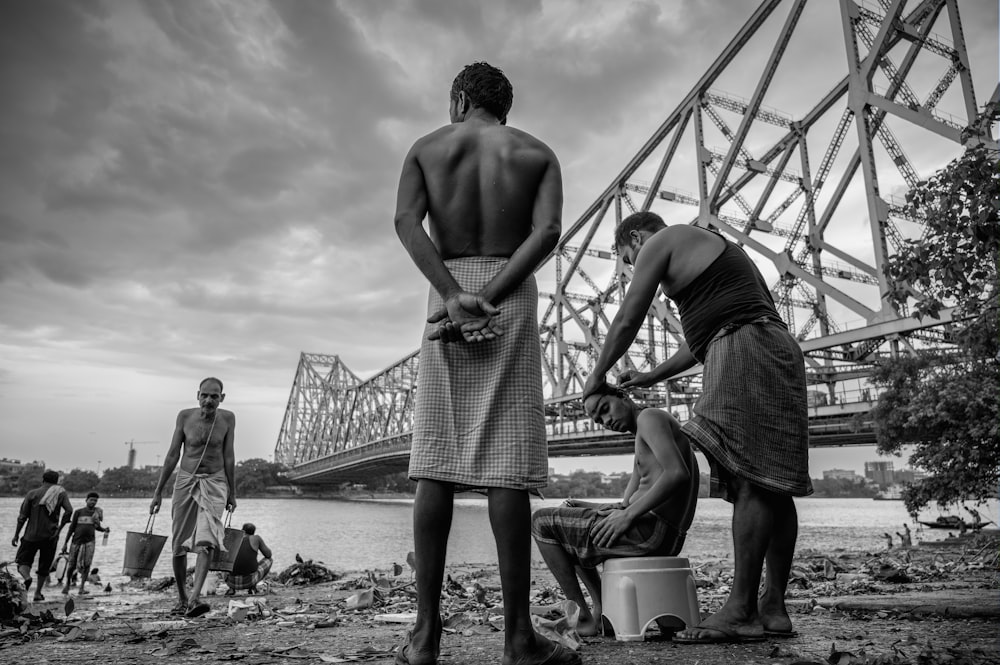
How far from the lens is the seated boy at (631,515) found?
2.35 m

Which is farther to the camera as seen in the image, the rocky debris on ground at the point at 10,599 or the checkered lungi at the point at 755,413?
the rocky debris on ground at the point at 10,599

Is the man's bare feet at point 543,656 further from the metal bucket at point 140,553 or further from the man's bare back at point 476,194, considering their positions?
the metal bucket at point 140,553

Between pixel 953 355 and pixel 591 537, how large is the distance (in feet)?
47.7

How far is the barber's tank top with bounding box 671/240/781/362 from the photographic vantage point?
2.55 m

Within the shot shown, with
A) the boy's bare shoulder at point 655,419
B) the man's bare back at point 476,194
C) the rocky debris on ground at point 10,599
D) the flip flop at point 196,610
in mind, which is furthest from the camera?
the flip flop at point 196,610

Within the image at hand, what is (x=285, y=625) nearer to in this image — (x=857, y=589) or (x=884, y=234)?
(x=857, y=589)

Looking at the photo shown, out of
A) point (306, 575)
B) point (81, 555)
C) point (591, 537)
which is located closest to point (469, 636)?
point (591, 537)

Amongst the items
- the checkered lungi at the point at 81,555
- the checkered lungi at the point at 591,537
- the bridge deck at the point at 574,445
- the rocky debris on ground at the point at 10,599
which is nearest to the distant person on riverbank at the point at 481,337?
the checkered lungi at the point at 591,537

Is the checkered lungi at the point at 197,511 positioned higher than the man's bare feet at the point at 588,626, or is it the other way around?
the checkered lungi at the point at 197,511

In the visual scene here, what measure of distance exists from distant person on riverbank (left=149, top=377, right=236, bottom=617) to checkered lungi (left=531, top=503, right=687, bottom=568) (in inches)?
122

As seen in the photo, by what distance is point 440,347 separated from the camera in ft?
6.69

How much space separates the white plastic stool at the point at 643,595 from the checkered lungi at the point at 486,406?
1.97 feet

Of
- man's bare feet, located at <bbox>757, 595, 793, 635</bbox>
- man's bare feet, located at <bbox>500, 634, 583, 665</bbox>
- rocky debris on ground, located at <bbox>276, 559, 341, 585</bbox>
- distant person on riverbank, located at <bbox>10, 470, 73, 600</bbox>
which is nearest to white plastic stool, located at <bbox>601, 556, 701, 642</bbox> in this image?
man's bare feet, located at <bbox>757, 595, 793, 635</bbox>

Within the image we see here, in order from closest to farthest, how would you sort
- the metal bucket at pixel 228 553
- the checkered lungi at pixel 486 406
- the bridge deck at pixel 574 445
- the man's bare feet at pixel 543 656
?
the man's bare feet at pixel 543 656 < the checkered lungi at pixel 486 406 < the metal bucket at pixel 228 553 < the bridge deck at pixel 574 445
